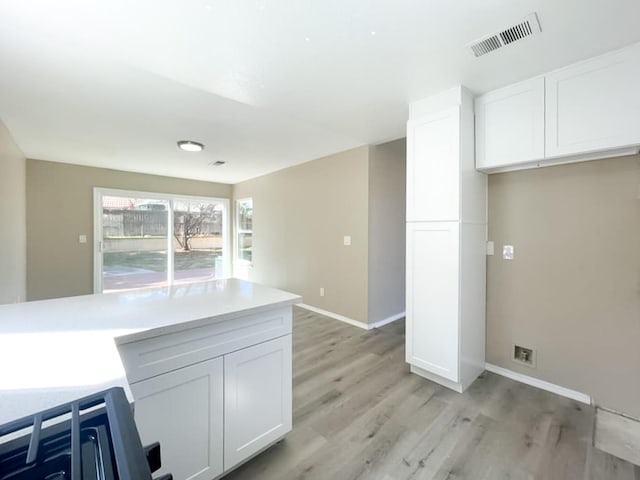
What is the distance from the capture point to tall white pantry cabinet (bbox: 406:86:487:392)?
2.23 metres

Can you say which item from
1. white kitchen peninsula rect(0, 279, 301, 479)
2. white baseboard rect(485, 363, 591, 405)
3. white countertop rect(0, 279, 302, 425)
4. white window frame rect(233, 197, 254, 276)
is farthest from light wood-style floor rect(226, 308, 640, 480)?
white window frame rect(233, 197, 254, 276)

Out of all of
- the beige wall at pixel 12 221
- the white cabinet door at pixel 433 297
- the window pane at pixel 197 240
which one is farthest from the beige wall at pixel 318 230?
the beige wall at pixel 12 221

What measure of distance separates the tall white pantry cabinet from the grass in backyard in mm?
4950

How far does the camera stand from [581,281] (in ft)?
6.95

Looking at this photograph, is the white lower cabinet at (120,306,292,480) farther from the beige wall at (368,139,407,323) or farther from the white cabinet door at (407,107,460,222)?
the beige wall at (368,139,407,323)

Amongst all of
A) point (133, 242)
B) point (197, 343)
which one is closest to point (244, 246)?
point (133, 242)

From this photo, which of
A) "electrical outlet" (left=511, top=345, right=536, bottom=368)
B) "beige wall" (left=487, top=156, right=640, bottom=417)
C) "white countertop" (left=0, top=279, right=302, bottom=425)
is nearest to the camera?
"white countertop" (left=0, top=279, right=302, bottom=425)

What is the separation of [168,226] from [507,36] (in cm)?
583

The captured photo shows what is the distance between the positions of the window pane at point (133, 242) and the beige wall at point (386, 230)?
13.9 feet

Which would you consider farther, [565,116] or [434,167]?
[434,167]

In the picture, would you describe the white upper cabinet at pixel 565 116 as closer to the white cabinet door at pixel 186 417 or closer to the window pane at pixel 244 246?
the white cabinet door at pixel 186 417

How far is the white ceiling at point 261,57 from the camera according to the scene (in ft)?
4.80

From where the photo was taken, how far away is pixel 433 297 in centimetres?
238

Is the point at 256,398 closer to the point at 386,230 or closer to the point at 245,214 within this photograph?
the point at 386,230
